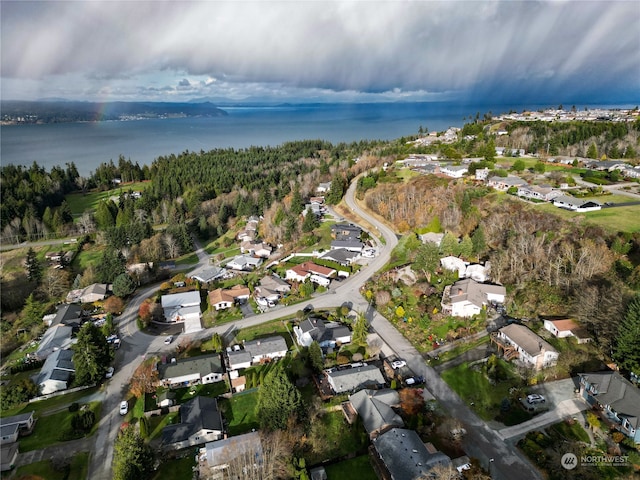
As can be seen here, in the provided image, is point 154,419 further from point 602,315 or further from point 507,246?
point 507,246

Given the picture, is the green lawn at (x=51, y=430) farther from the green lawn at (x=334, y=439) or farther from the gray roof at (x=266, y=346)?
the green lawn at (x=334, y=439)

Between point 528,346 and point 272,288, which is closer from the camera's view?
point 528,346

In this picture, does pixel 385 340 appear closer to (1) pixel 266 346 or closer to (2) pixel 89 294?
(1) pixel 266 346

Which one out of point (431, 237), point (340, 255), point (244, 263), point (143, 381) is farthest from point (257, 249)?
point (143, 381)

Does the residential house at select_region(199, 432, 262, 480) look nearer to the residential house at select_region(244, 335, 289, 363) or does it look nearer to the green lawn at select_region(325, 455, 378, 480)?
the green lawn at select_region(325, 455, 378, 480)

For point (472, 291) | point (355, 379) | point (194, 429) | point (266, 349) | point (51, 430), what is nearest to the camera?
point (194, 429)

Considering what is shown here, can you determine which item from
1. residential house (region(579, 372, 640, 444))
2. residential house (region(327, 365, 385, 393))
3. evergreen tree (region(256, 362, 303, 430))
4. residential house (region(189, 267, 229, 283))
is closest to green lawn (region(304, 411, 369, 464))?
evergreen tree (region(256, 362, 303, 430))

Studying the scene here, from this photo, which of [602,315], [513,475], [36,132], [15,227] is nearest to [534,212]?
[602,315]

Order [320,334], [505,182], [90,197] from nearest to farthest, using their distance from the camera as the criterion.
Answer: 1. [320,334]
2. [505,182]
3. [90,197]

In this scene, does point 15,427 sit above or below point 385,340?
below
